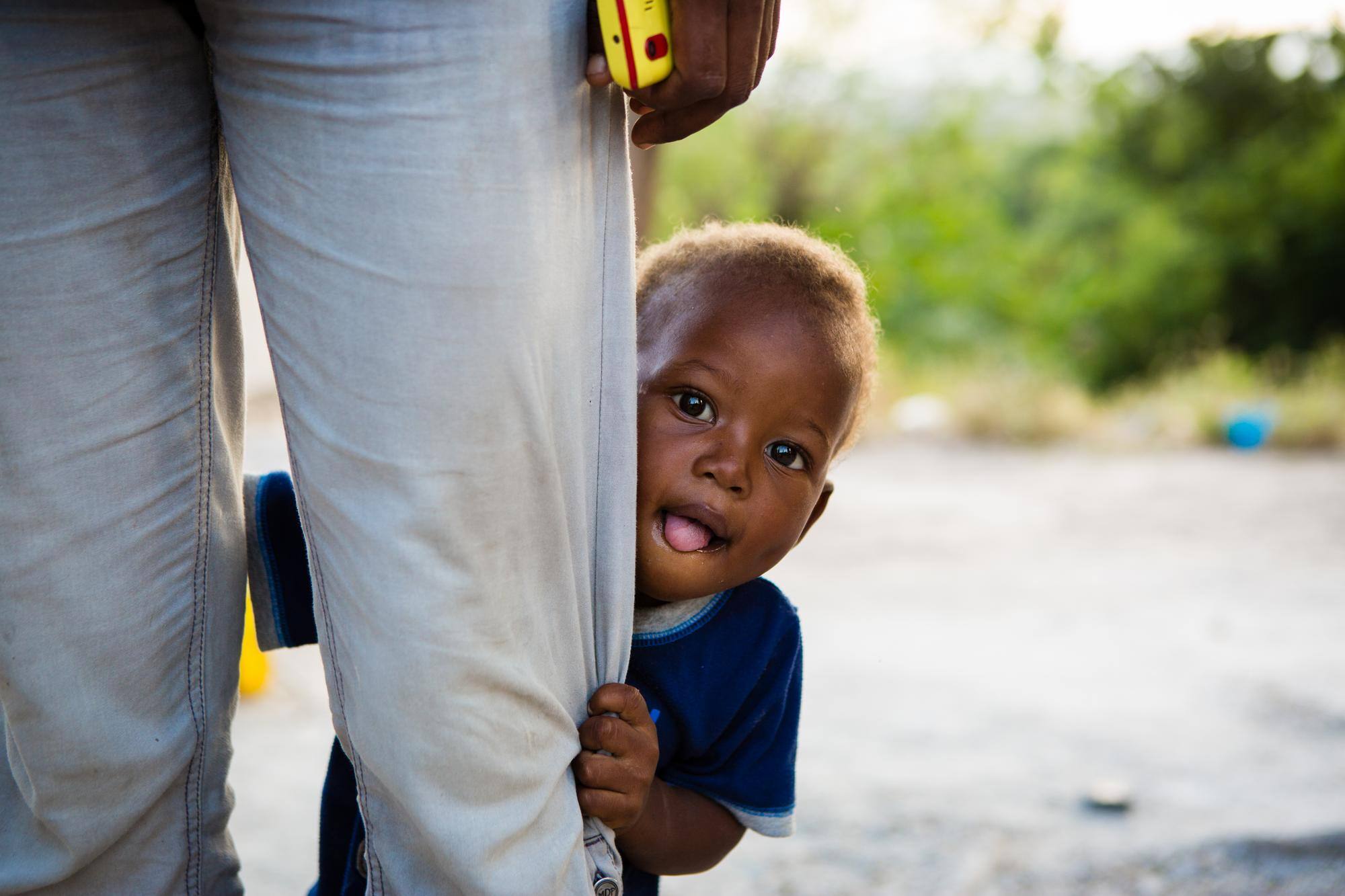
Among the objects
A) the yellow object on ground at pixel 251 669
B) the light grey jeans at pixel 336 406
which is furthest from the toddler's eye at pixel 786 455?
the yellow object on ground at pixel 251 669

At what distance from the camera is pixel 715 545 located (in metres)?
1.42

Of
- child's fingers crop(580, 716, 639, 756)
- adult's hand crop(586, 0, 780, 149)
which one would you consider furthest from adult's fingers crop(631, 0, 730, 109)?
child's fingers crop(580, 716, 639, 756)

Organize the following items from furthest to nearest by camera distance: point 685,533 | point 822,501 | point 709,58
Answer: point 822,501 < point 685,533 < point 709,58

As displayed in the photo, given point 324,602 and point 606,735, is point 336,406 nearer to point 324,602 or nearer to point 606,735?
point 324,602

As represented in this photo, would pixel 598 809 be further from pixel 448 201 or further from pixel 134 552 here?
pixel 448 201

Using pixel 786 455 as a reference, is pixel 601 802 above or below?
below

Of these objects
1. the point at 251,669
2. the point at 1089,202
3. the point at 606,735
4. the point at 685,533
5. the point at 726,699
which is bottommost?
the point at 1089,202

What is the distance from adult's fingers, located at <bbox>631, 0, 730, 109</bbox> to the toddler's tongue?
504 millimetres

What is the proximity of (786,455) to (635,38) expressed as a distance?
63 centimetres

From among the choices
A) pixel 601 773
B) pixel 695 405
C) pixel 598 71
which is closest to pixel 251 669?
pixel 695 405

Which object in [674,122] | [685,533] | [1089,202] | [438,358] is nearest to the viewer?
[438,358]

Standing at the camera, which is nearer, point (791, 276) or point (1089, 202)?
point (791, 276)

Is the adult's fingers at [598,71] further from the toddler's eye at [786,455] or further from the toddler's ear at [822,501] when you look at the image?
the toddler's ear at [822,501]

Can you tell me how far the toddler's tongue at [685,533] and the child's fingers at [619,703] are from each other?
220 millimetres
